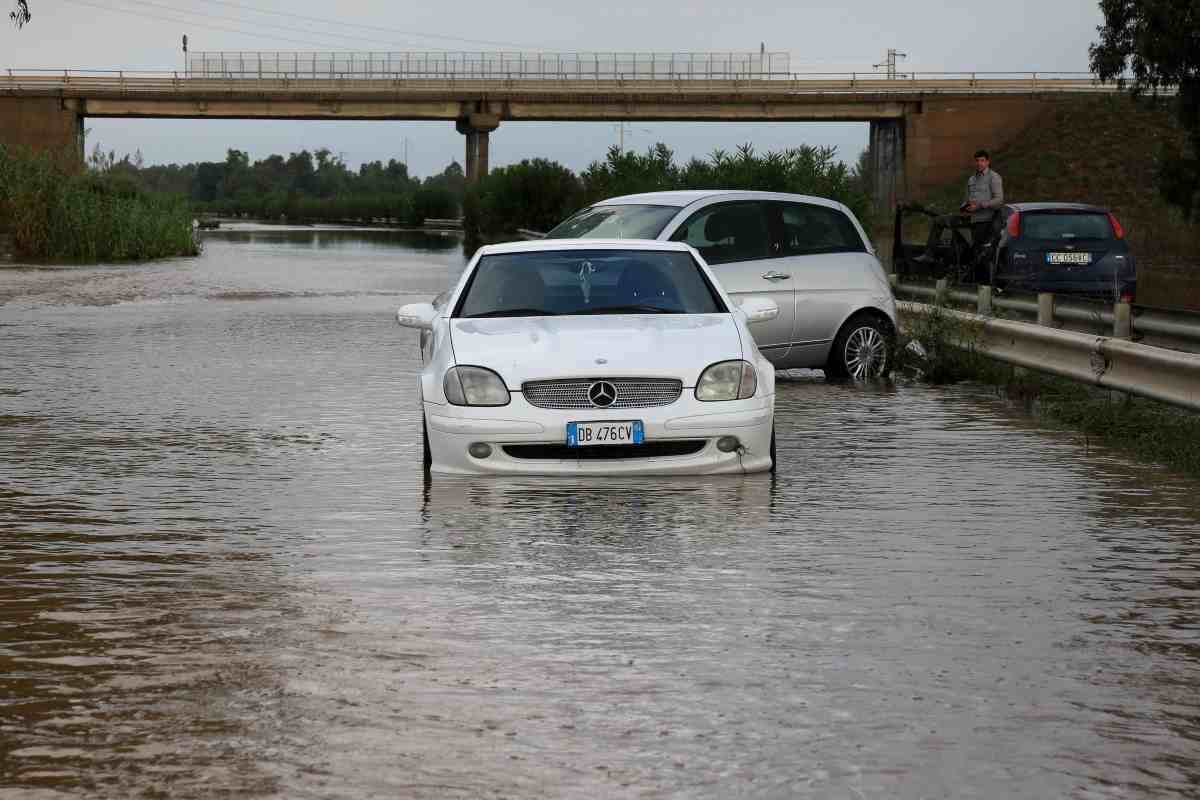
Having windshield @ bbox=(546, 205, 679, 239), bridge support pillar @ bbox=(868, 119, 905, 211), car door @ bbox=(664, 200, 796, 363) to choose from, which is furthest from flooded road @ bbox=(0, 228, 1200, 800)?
bridge support pillar @ bbox=(868, 119, 905, 211)

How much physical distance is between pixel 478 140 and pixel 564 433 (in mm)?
91866

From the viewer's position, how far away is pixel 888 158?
10212cm

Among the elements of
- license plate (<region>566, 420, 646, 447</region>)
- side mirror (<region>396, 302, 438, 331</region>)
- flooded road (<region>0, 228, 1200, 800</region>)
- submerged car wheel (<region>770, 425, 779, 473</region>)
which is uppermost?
side mirror (<region>396, 302, 438, 331</region>)

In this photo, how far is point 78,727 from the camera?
595 cm

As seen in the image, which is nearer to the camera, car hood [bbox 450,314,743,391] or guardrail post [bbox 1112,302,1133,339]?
car hood [bbox 450,314,743,391]

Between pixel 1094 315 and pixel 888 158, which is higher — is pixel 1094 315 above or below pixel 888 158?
below

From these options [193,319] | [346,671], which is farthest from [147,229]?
[346,671]

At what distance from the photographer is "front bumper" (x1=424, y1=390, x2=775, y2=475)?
36.3ft

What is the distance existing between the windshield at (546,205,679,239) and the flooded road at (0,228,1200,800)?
404 cm

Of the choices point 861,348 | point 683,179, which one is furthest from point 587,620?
point 683,179

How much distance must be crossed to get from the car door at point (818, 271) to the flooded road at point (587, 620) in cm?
350

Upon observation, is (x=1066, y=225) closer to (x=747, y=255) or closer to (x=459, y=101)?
(x=747, y=255)

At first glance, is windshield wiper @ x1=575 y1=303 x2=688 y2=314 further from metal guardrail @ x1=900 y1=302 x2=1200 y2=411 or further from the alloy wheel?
the alloy wheel

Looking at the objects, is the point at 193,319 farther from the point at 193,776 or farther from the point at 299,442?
the point at 193,776
